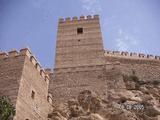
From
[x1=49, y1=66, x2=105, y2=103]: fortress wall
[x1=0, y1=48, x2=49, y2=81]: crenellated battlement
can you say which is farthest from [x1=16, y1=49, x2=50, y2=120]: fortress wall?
[x1=49, y1=66, x2=105, y2=103]: fortress wall

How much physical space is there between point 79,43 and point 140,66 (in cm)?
470

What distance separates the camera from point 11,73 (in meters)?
16.1

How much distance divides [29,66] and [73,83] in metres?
4.64

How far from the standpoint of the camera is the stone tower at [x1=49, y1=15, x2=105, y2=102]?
2053cm

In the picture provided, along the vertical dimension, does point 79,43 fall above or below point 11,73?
above

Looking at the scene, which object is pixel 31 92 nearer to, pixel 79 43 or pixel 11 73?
pixel 11 73

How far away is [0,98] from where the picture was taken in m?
14.8

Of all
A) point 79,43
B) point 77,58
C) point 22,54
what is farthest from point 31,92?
point 79,43

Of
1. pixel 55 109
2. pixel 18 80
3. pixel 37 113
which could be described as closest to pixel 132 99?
pixel 55 109

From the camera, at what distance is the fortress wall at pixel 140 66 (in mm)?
22734

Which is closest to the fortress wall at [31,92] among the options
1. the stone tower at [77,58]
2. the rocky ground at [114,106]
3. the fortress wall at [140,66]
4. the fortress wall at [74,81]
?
the rocky ground at [114,106]

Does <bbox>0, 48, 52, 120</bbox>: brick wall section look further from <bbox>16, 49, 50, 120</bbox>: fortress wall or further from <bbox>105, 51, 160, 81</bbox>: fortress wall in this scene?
<bbox>105, 51, 160, 81</bbox>: fortress wall

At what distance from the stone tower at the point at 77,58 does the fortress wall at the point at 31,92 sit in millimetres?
1963

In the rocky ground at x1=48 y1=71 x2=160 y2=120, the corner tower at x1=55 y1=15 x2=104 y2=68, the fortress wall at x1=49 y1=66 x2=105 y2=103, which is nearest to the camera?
the rocky ground at x1=48 y1=71 x2=160 y2=120
